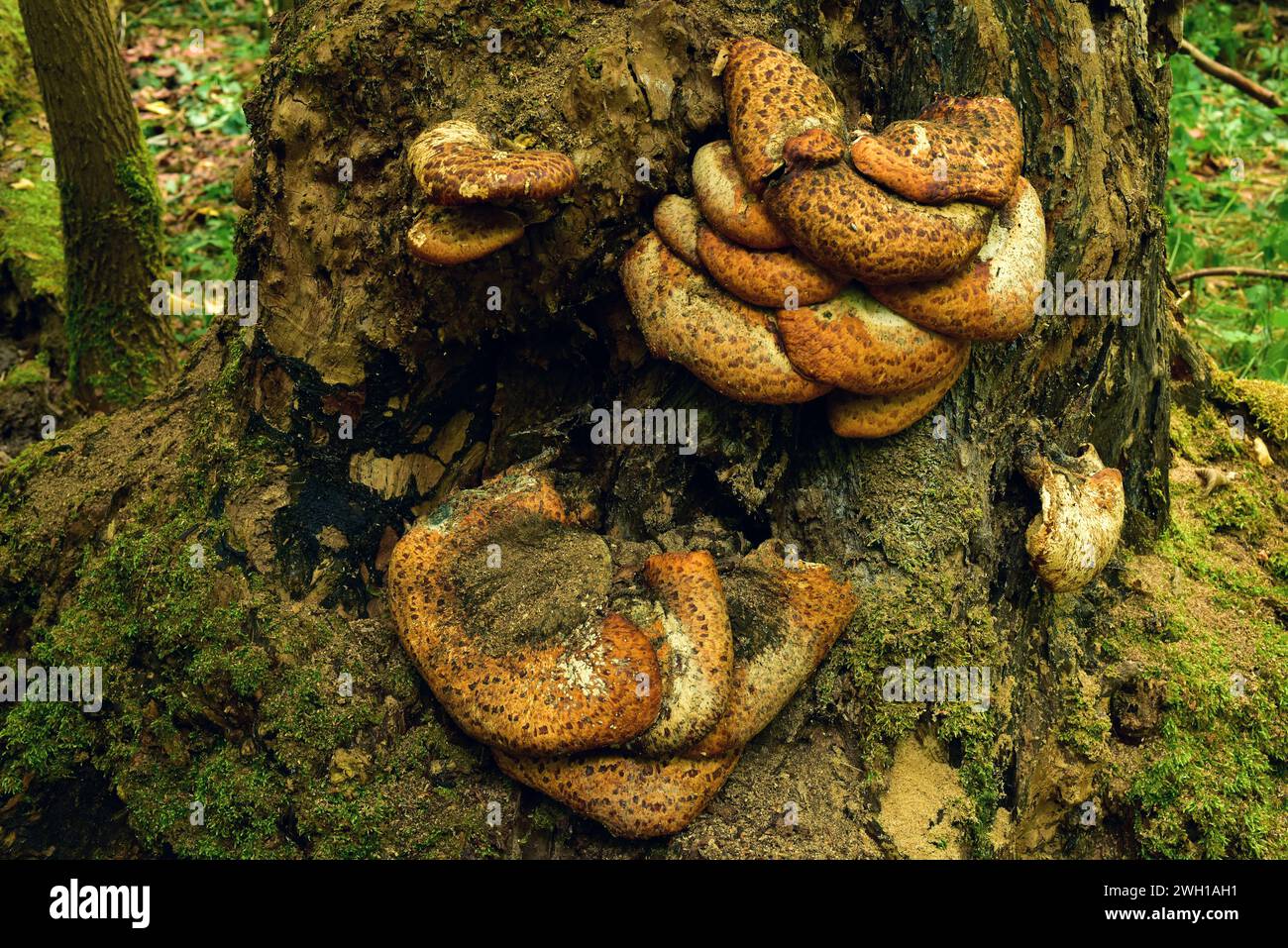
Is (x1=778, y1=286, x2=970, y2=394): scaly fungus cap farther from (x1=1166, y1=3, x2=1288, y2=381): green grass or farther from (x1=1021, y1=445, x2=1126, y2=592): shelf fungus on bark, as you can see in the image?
(x1=1166, y1=3, x2=1288, y2=381): green grass

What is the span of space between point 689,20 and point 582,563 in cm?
195

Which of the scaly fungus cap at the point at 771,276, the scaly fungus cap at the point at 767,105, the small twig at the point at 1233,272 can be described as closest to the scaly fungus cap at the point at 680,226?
the scaly fungus cap at the point at 771,276

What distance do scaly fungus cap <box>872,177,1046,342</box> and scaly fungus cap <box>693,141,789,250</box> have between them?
1.37ft

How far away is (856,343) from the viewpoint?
134 inches

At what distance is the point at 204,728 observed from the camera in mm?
3953

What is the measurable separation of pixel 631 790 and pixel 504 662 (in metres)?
0.59

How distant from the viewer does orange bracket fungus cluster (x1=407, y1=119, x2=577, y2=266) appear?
3.14m

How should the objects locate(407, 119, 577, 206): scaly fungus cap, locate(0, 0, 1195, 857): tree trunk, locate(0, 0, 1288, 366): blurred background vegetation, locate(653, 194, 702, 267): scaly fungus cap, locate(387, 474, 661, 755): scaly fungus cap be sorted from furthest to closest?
1. locate(0, 0, 1288, 366): blurred background vegetation
2. locate(0, 0, 1195, 857): tree trunk
3. locate(653, 194, 702, 267): scaly fungus cap
4. locate(387, 474, 661, 755): scaly fungus cap
5. locate(407, 119, 577, 206): scaly fungus cap

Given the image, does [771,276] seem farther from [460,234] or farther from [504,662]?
[504,662]

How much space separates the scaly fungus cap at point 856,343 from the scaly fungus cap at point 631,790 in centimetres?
140

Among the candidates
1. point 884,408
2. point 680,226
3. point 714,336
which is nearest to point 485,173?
Answer: point 680,226

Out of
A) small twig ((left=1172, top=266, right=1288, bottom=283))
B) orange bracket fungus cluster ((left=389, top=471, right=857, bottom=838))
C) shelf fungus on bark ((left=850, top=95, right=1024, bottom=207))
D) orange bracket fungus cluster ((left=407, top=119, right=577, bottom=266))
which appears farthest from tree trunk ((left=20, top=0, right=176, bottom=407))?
small twig ((left=1172, top=266, right=1288, bottom=283))

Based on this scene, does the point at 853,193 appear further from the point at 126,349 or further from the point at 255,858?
the point at 126,349
